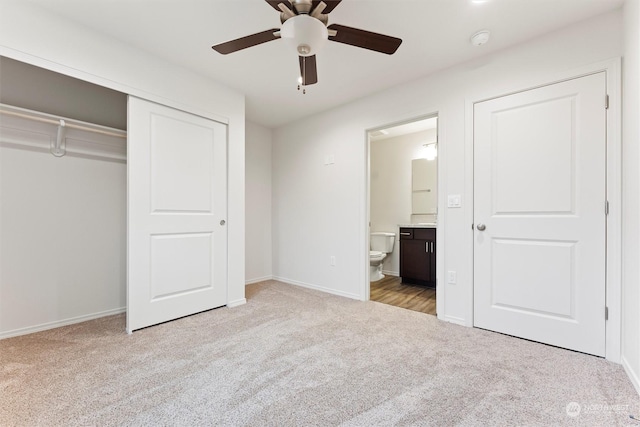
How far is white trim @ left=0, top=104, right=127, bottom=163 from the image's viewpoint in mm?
2084

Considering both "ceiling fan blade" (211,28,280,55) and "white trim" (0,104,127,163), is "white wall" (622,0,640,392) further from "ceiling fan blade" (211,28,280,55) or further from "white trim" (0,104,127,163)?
"white trim" (0,104,127,163)

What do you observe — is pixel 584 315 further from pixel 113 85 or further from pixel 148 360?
pixel 113 85

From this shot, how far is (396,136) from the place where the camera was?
4.61 m

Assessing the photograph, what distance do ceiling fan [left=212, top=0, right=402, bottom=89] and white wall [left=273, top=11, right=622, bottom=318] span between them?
1183 mm

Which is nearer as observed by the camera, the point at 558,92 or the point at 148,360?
the point at 148,360

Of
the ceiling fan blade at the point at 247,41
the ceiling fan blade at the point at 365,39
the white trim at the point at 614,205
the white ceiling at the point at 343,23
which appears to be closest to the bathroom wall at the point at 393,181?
the white ceiling at the point at 343,23

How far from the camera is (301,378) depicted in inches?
63.0

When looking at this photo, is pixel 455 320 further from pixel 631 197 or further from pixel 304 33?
pixel 304 33

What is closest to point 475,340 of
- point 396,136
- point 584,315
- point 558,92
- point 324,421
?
point 584,315

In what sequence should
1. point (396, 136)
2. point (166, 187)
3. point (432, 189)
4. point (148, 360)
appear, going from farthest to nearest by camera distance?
1. point (396, 136)
2. point (432, 189)
3. point (166, 187)
4. point (148, 360)

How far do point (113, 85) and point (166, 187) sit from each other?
0.86 m

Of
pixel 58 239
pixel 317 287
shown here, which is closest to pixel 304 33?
pixel 58 239

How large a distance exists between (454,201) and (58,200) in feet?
11.3

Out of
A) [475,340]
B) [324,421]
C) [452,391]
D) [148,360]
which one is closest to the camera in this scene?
[324,421]
